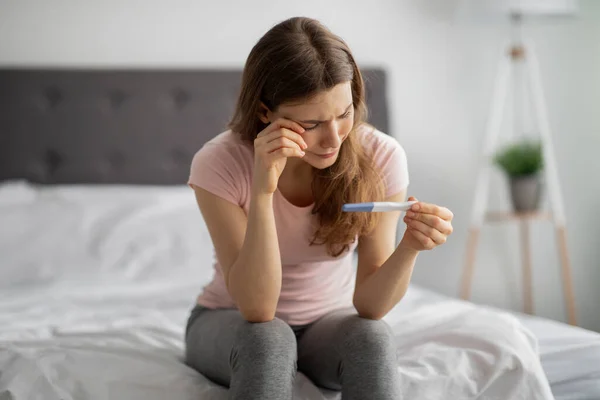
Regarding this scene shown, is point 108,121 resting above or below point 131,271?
above

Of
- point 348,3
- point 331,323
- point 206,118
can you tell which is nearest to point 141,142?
point 206,118

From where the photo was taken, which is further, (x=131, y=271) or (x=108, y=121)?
(x=108, y=121)

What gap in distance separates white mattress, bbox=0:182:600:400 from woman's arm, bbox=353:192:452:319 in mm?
146

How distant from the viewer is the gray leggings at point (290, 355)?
105cm

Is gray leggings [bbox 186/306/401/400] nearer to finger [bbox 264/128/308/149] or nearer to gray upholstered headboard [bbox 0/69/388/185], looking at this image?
finger [bbox 264/128/308/149]

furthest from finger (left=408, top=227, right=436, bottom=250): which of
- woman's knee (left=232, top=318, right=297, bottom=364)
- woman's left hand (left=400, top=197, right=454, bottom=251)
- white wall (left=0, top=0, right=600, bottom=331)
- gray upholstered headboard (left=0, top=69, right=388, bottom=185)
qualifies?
white wall (left=0, top=0, right=600, bottom=331)

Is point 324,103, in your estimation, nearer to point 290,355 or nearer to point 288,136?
point 288,136

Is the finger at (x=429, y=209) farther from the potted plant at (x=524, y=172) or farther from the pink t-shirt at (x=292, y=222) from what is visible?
the potted plant at (x=524, y=172)

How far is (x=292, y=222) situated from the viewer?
1307mm

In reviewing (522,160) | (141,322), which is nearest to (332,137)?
(141,322)

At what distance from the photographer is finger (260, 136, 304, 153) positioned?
3.70 feet

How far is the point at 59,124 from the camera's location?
2.58 m

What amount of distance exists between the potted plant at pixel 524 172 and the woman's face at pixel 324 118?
1728mm

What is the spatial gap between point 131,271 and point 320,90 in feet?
4.19
